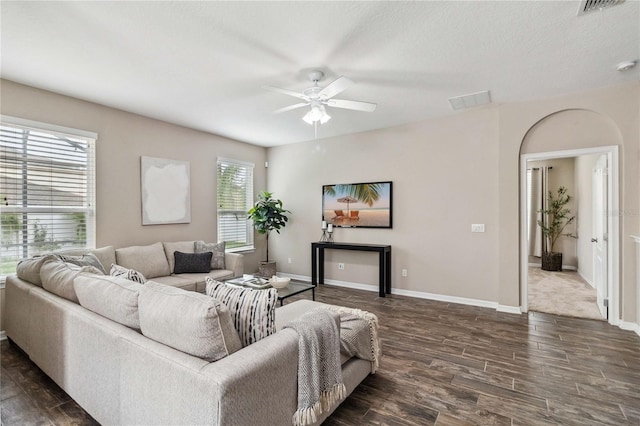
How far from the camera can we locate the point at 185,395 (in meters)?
1.28

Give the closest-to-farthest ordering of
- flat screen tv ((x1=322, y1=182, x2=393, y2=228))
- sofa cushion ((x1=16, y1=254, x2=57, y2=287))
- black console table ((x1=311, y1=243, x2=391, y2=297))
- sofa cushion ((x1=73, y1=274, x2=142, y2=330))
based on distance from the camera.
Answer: sofa cushion ((x1=73, y1=274, x2=142, y2=330)) → sofa cushion ((x1=16, y1=254, x2=57, y2=287)) → black console table ((x1=311, y1=243, x2=391, y2=297)) → flat screen tv ((x1=322, y1=182, x2=393, y2=228))

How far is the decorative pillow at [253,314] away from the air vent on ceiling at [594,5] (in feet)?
9.29

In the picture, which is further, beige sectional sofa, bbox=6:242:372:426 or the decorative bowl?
the decorative bowl

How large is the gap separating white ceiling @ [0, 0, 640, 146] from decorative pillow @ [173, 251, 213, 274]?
2054 millimetres

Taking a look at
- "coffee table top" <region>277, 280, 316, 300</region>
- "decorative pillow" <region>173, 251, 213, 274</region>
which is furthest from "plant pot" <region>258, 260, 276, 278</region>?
"coffee table top" <region>277, 280, 316, 300</region>

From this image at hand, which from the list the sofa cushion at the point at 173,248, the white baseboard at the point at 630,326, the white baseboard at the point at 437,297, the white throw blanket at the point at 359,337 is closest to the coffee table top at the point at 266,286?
the white throw blanket at the point at 359,337

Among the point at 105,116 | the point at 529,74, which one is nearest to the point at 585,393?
the point at 529,74

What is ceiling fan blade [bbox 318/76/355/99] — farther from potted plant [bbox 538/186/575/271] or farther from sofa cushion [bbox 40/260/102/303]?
potted plant [bbox 538/186/575/271]

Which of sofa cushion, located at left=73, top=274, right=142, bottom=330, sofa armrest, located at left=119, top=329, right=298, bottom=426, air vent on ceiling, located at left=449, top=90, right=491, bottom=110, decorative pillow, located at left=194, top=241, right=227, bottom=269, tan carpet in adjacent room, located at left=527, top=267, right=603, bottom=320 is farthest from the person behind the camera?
decorative pillow, located at left=194, top=241, right=227, bottom=269

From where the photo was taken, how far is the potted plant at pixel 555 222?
6.72 metres

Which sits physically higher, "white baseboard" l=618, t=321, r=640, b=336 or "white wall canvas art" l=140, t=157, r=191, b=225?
"white wall canvas art" l=140, t=157, r=191, b=225

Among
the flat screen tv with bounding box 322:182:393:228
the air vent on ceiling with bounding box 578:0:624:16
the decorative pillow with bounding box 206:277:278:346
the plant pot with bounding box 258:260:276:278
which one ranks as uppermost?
the air vent on ceiling with bounding box 578:0:624:16

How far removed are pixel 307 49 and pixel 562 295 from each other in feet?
17.2

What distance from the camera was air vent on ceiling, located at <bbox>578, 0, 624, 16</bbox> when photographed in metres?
2.10
